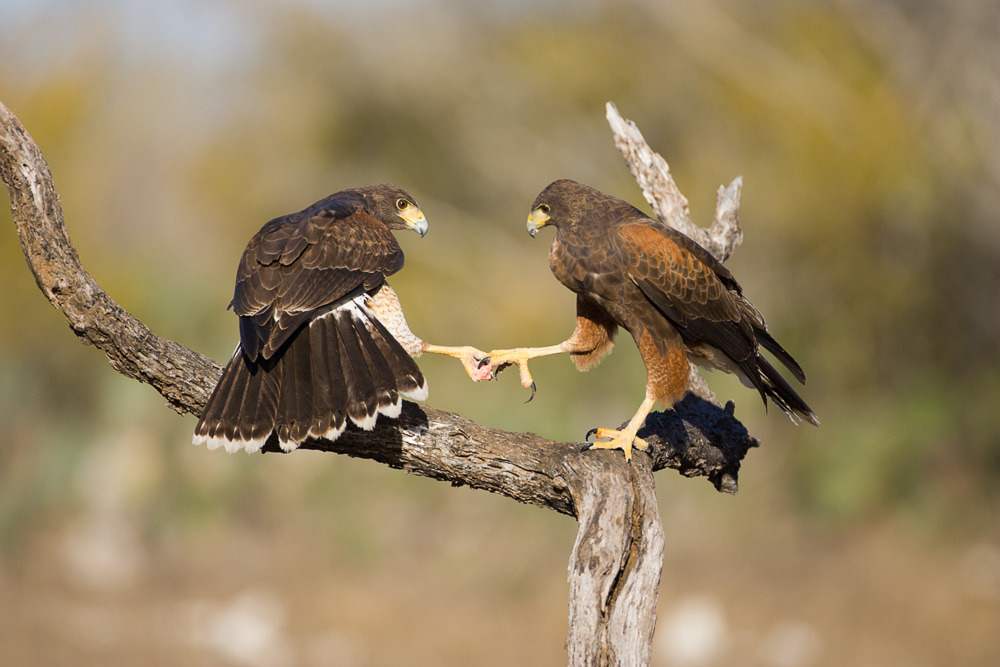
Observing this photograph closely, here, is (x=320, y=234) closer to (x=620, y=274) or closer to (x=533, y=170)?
(x=620, y=274)

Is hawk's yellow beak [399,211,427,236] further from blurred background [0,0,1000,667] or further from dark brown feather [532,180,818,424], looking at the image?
blurred background [0,0,1000,667]

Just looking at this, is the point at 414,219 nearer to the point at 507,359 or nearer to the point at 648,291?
the point at 507,359

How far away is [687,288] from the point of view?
12.8 ft

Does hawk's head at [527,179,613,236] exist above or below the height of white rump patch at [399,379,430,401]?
above

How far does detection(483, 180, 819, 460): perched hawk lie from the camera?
3.84m

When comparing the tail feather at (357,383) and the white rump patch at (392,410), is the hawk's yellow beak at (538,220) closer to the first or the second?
the tail feather at (357,383)

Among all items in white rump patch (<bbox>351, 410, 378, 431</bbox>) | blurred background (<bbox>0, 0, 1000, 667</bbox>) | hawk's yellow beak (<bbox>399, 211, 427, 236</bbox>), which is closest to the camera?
white rump patch (<bbox>351, 410, 378, 431</bbox>)

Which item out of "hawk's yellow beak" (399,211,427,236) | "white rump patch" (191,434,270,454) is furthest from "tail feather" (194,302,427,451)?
"hawk's yellow beak" (399,211,427,236)

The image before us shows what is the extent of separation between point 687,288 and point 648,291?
187 millimetres

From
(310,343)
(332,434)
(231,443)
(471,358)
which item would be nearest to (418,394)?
(332,434)

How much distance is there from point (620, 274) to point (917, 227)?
888cm

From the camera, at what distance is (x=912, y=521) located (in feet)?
35.1

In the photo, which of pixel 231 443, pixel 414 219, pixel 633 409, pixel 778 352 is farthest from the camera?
pixel 633 409

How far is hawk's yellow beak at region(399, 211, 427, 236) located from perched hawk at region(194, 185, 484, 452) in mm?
539
